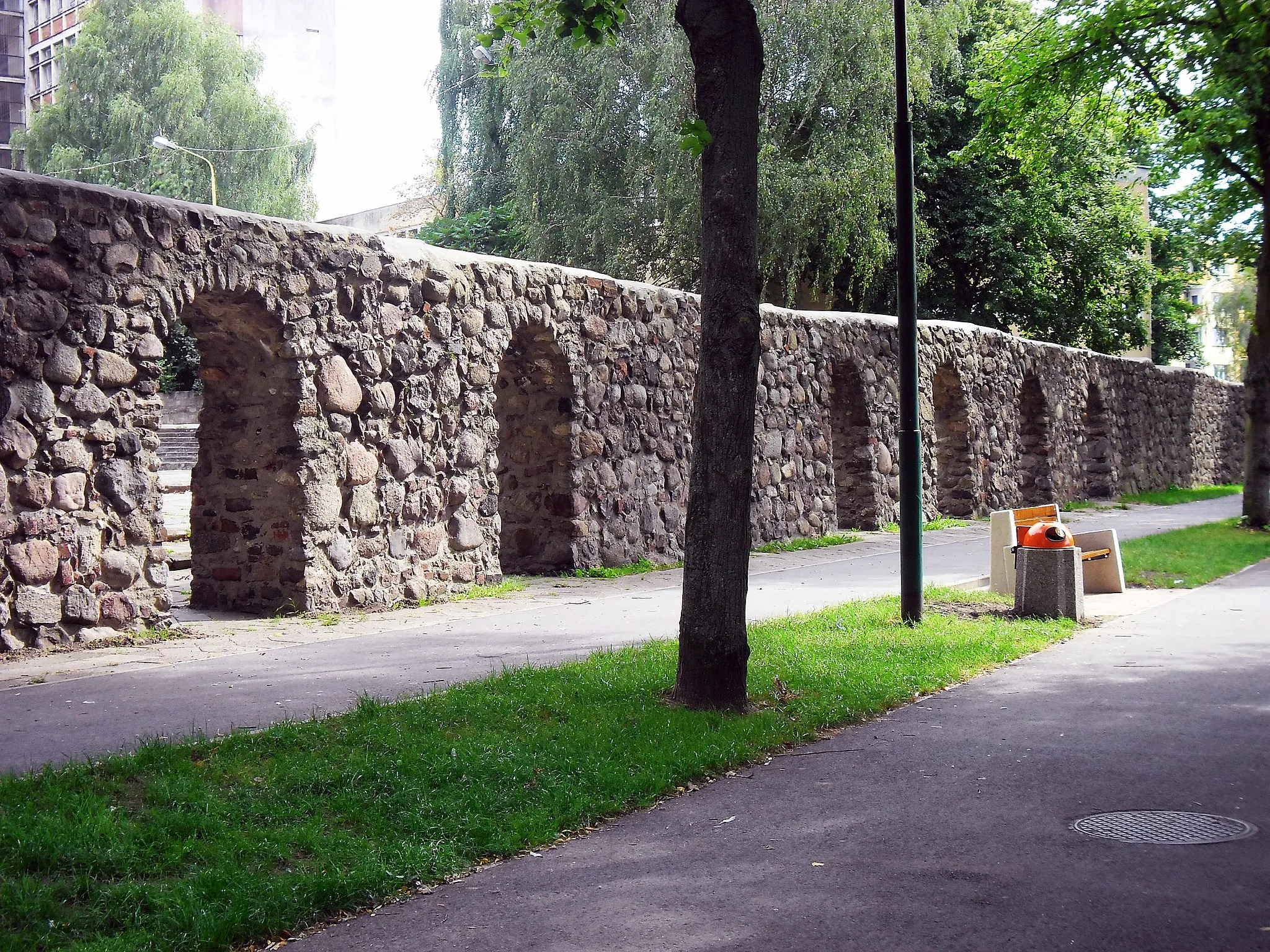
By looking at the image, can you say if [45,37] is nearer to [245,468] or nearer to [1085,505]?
[1085,505]

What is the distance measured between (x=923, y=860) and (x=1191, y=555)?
39.3 ft

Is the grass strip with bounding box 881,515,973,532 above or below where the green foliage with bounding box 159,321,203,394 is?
below

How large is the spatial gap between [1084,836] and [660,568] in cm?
991

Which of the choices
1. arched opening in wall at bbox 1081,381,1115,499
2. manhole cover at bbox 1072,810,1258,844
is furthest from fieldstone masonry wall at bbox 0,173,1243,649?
arched opening in wall at bbox 1081,381,1115,499

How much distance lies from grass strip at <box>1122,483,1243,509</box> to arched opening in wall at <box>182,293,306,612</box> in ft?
62.2

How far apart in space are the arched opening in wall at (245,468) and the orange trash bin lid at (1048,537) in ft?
20.3

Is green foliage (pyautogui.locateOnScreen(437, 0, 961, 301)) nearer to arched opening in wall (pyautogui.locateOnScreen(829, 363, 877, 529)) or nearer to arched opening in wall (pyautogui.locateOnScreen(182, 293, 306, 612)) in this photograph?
arched opening in wall (pyautogui.locateOnScreen(829, 363, 877, 529))

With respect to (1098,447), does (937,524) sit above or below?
below

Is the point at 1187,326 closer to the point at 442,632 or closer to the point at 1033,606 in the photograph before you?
the point at 1033,606

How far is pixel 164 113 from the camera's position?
143ft

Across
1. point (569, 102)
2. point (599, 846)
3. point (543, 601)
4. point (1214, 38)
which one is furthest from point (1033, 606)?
point (569, 102)

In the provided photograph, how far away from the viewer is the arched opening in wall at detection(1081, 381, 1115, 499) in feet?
95.3

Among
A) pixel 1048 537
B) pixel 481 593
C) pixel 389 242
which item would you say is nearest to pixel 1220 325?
pixel 1048 537

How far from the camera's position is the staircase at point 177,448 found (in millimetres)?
24172
